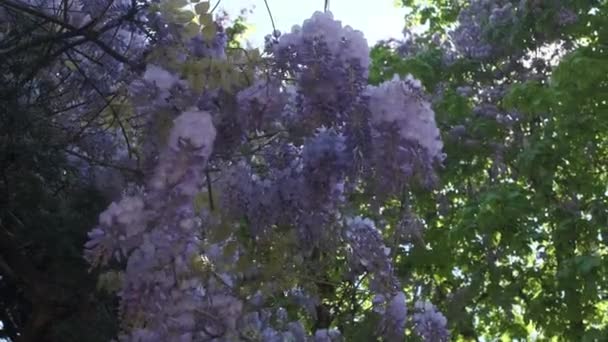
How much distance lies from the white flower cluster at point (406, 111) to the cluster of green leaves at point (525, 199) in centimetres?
320

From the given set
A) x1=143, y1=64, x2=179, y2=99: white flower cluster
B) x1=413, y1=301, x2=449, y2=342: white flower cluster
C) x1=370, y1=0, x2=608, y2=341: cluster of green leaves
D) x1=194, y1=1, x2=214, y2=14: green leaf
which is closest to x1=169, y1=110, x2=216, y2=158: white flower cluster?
x1=143, y1=64, x2=179, y2=99: white flower cluster

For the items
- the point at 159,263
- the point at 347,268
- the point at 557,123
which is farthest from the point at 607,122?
the point at 159,263

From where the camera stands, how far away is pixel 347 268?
3.81 metres

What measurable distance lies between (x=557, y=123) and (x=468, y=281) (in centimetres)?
145

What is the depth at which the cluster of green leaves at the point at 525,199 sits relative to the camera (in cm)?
627

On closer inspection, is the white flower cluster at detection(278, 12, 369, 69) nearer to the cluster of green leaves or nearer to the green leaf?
the green leaf

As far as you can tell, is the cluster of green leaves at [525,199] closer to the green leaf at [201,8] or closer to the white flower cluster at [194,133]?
the green leaf at [201,8]

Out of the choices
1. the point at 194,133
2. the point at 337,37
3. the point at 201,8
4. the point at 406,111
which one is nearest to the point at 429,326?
the point at 406,111

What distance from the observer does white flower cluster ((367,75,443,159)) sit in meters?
2.67

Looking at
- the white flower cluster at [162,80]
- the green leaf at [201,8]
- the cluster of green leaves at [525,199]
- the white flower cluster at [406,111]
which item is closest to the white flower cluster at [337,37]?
the white flower cluster at [406,111]

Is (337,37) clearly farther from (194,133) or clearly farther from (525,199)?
(525,199)

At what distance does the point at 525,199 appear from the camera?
639 centimetres

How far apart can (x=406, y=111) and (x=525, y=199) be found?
12.7 ft

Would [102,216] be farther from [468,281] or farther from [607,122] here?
[468,281]
